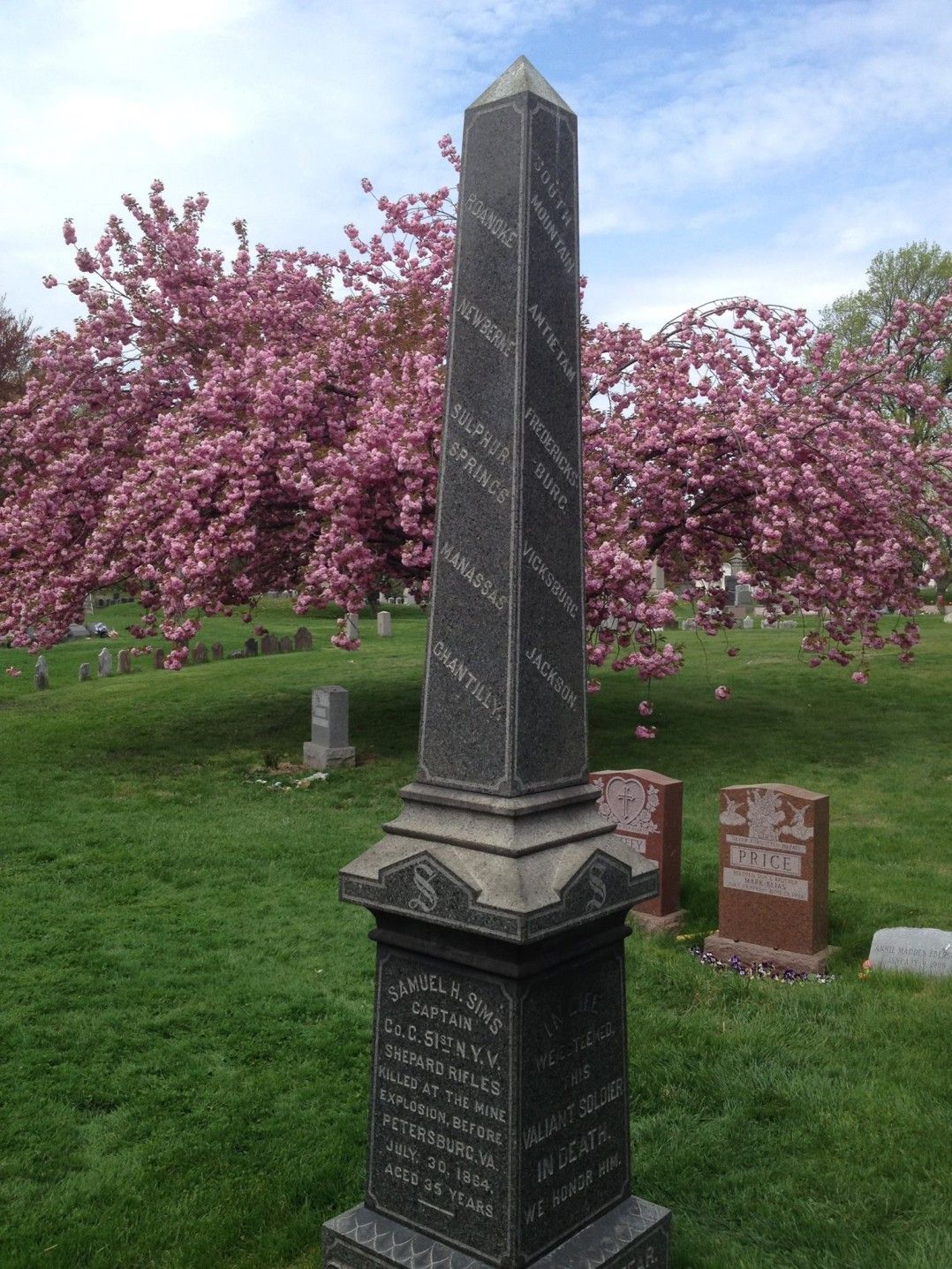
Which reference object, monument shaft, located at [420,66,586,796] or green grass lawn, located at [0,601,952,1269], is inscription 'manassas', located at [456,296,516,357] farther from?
green grass lawn, located at [0,601,952,1269]

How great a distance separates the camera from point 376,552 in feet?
48.8

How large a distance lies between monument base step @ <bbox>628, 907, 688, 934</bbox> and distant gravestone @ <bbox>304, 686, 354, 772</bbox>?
251 inches

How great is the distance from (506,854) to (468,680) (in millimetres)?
621

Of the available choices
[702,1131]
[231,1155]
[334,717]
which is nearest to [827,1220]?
[702,1131]

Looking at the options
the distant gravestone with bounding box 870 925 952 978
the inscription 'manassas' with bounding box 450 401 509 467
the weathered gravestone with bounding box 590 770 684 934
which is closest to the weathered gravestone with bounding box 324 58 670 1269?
the inscription 'manassas' with bounding box 450 401 509 467

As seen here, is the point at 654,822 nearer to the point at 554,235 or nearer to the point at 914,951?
the point at 914,951

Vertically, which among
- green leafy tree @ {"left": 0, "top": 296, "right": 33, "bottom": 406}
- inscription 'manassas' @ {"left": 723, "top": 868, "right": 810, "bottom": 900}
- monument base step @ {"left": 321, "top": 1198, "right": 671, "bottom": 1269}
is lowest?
monument base step @ {"left": 321, "top": 1198, "right": 671, "bottom": 1269}

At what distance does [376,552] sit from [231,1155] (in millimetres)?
10398

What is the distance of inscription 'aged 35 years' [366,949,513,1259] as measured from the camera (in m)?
3.67

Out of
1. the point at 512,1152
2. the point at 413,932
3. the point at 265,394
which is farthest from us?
the point at 265,394

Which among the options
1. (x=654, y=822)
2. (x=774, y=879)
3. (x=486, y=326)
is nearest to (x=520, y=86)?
(x=486, y=326)

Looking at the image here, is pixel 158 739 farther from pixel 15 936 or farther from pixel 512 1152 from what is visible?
pixel 512 1152

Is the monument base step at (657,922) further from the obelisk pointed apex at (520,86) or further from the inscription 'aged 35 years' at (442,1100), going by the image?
the obelisk pointed apex at (520,86)

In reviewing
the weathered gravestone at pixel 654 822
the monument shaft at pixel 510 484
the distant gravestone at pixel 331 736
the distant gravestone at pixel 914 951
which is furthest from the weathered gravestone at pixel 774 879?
the distant gravestone at pixel 331 736
